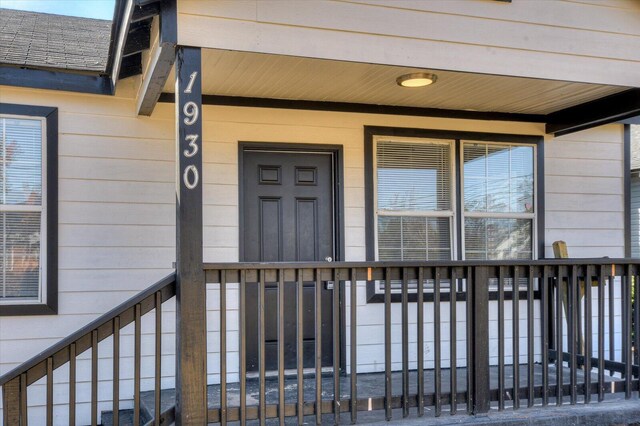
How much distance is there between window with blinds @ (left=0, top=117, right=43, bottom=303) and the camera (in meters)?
4.19

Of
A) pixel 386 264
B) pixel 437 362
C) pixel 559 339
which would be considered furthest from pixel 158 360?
pixel 559 339

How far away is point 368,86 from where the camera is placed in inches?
169

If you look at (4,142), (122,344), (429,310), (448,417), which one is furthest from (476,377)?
(4,142)

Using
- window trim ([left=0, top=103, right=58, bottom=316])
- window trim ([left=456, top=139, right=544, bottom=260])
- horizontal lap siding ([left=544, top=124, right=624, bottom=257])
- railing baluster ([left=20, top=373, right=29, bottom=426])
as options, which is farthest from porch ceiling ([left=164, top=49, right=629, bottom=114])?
railing baluster ([left=20, top=373, right=29, bottom=426])

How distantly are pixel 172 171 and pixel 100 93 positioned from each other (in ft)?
2.50

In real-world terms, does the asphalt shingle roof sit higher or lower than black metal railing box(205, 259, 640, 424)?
higher

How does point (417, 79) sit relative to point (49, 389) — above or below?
above

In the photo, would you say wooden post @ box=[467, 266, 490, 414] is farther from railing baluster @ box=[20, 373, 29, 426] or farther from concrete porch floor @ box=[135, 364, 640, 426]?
railing baluster @ box=[20, 373, 29, 426]

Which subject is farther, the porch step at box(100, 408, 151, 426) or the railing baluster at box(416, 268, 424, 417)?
the porch step at box(100, 408, 151, 426)

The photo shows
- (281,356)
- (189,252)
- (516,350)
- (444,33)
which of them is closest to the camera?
(189,252)

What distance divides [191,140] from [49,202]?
166 centimetres

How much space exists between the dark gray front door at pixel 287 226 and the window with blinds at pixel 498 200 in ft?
4.16

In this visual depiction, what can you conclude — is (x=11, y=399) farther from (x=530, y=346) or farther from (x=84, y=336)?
(x=530, y=346)

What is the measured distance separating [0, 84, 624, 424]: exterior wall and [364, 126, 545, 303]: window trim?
6 cm
